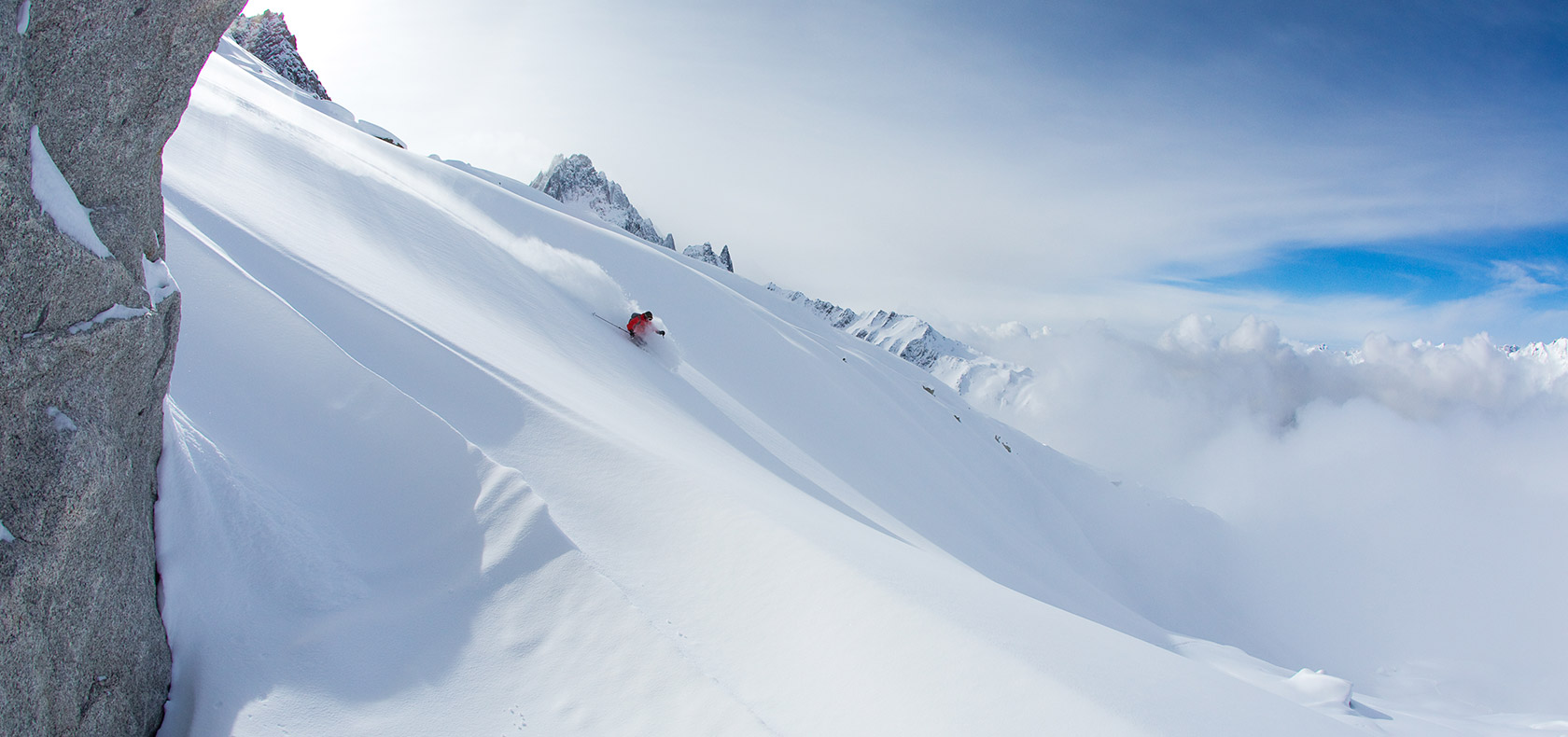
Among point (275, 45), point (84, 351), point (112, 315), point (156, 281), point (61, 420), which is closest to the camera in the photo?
point (61, 420)

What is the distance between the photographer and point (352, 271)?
23.3 feet

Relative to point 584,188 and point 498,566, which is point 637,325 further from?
point 584,188

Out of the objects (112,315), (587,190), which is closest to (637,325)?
(112,315)

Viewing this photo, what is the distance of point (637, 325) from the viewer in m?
10.9

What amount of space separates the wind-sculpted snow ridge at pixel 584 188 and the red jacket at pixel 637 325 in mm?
86930

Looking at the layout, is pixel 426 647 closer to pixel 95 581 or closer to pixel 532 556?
pixel 532 556

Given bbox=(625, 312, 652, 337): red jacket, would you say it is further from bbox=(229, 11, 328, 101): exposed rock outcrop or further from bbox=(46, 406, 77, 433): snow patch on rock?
bbox=(229, 11, 328, 101): exposed rock outcrop

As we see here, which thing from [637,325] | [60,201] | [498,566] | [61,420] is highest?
[60,201]

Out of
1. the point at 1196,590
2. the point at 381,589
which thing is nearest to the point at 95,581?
the point at 381,589

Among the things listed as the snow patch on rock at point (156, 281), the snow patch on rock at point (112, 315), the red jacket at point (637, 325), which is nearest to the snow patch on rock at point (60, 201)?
the snow patch on rock at point (112, 315)

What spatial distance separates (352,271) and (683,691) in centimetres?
615

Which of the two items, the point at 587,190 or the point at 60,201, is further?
the point at 587,190

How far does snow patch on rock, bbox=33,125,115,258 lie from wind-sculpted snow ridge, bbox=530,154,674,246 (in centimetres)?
9482

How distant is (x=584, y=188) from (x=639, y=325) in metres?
95.2
